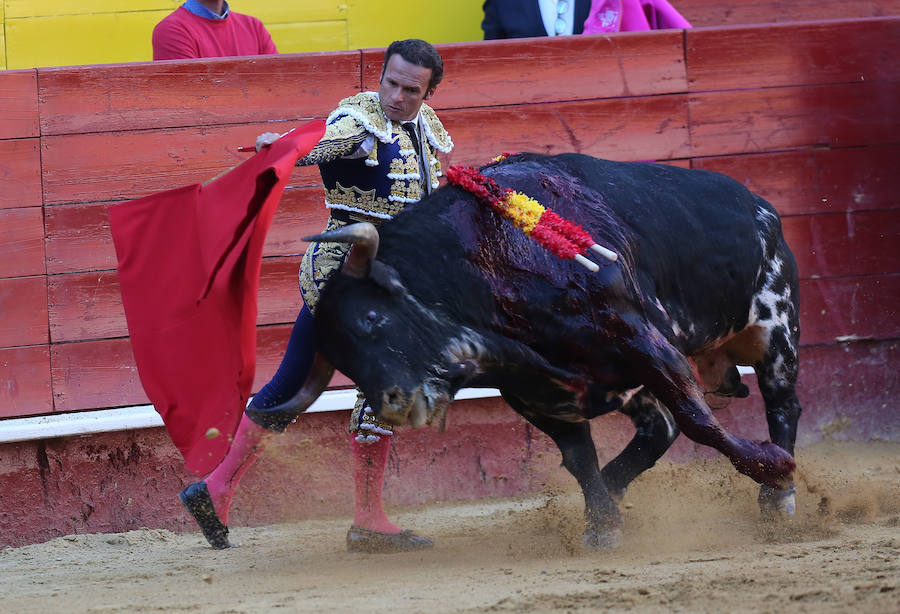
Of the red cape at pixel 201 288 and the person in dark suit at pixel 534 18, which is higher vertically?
the person in dark suit at pixel 534 18

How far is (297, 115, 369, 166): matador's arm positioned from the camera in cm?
353

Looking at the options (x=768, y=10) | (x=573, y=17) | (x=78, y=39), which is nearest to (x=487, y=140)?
(x=573, y=17)

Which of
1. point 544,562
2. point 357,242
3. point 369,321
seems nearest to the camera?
point 357,242

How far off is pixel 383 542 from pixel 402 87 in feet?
5.09

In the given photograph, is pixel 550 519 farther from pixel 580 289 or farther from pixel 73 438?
pixel 73 438

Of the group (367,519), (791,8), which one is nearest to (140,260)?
(367,519)

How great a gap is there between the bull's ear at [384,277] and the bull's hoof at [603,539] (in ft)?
3.42

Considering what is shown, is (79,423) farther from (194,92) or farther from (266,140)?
(266,140)

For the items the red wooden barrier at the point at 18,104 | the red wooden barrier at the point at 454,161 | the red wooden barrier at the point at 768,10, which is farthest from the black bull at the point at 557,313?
the red wooden barrier at the point at 768,10

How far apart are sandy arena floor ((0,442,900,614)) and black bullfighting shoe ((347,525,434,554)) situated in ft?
0.30

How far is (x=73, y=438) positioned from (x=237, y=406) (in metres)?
1.50

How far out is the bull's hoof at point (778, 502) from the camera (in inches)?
156

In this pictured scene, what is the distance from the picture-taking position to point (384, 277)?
3406 mm

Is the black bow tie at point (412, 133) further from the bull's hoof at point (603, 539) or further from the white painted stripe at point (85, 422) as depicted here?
the bull's hoof at point (603, 539)
